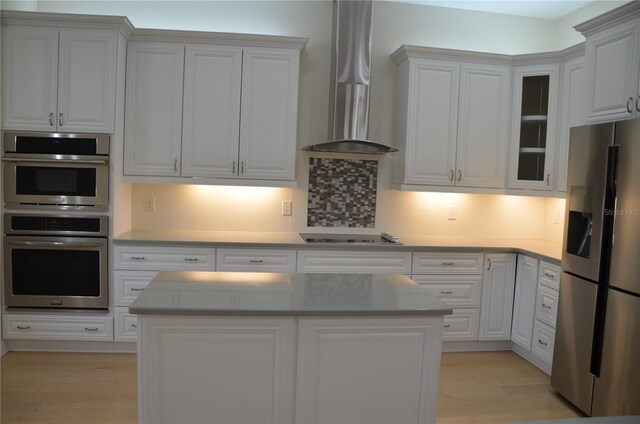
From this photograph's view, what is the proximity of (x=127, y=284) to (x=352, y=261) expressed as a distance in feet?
5.54

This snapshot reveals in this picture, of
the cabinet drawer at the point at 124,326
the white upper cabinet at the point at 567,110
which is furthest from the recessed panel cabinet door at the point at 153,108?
the white upper cabinet at the point at 567,110

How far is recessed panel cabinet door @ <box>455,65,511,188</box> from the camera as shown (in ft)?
12.8

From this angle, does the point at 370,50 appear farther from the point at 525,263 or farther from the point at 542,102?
the point at 525,263

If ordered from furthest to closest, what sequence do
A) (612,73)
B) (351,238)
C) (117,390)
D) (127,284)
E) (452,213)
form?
(452,213)
(351,238)
(127,284)
(117,390)
(612,73)

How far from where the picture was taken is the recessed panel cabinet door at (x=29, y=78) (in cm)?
334

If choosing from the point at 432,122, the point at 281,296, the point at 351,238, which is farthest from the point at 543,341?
the point at 281,296

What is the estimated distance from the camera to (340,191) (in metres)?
4.18

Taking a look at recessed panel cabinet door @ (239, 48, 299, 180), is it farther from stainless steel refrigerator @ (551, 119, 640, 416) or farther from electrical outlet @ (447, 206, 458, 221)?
stainless steel refrigerator @ (551, 119, 640, 416)

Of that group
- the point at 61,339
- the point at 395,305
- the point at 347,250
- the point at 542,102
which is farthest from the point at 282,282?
the point at 542,102

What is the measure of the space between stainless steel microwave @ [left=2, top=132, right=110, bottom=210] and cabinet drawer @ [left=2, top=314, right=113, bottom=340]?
2.67ft

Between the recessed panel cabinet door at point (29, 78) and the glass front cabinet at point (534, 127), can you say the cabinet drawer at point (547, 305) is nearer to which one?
the glass front cabinet at point (534, 127)

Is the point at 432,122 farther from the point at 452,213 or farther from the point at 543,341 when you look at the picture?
the point at 543,341

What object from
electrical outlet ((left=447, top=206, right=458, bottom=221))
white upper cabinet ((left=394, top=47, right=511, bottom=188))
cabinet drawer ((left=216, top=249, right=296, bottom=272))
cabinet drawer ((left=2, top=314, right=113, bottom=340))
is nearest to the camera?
cabinet drawer ((left=2, top=314, right=113, bottom=340))

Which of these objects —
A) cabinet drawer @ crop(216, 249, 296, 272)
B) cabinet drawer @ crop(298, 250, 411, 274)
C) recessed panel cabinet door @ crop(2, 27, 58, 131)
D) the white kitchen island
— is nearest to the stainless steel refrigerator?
cabinet drawer @ crop(298, 250, 411, 274)
